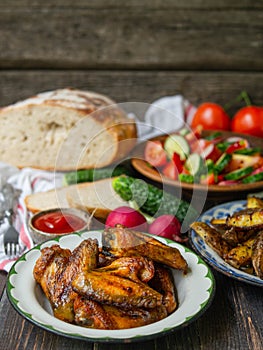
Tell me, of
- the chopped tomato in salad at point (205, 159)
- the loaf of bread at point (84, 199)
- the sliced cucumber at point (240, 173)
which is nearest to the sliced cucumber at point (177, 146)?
the chopped tomato in salad at point (205, 159)

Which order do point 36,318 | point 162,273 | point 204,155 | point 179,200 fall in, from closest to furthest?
point 36,318
point 162,273
point 179,200
point 204,155

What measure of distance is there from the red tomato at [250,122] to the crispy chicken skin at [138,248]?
212cm

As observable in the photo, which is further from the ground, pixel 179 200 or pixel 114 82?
pixel 114 82

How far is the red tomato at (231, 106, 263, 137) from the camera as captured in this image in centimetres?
378

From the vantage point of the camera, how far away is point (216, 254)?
6.68 ft

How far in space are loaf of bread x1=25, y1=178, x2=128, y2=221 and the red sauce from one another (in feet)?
0.51

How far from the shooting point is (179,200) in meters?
2.54

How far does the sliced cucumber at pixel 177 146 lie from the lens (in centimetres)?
304

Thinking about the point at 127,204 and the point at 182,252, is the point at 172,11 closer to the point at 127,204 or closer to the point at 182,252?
the point at 127,204

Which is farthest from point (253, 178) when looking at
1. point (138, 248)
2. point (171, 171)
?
point (138, 248)

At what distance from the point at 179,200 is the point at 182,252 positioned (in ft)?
1.76

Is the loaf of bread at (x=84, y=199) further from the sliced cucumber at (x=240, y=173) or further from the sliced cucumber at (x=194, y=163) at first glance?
the sliced cucumber at (x=240, y=173)

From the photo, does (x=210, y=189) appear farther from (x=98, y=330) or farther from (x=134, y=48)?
(x=134, y=48)

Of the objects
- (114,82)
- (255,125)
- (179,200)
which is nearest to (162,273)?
(179,200)
